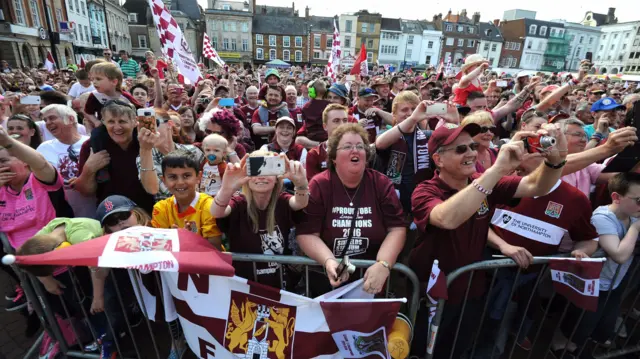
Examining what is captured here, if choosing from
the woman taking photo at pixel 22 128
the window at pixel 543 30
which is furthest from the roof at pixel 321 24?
the woman taking photo at pixel 22 128

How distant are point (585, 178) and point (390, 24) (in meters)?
64.6

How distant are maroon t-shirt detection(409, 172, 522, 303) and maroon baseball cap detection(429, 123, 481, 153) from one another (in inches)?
10.4

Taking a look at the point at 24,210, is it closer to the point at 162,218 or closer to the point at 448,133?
the point at 162,218

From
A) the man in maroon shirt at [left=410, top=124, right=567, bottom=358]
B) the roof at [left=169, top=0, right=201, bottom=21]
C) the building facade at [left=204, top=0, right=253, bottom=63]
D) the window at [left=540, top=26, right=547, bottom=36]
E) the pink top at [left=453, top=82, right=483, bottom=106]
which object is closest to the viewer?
the man in maroon shirt at [left=410, top=124, right=567, bottom=358]

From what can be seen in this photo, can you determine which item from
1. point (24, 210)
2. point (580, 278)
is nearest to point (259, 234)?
point (24, 210)

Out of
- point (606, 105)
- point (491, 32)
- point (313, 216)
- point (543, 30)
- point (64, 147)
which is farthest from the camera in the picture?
point (543, 30)

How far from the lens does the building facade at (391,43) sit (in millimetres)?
59469

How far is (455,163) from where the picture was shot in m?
2.29

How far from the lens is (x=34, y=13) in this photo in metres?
27.5

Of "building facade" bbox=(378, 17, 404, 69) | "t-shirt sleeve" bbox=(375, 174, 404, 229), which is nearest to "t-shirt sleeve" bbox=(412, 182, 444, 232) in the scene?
"t-shirt sleeve" bbox=(375, 174, 404, 229)

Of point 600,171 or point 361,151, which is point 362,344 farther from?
point 600,171

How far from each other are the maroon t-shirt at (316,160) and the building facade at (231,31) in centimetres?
5834

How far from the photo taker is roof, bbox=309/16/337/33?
57906mm

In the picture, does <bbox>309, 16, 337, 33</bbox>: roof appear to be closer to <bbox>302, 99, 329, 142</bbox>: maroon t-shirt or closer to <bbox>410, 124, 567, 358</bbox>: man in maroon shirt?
<bbox>302, 99, 329, 142</bbox>: maroon t-shirt
